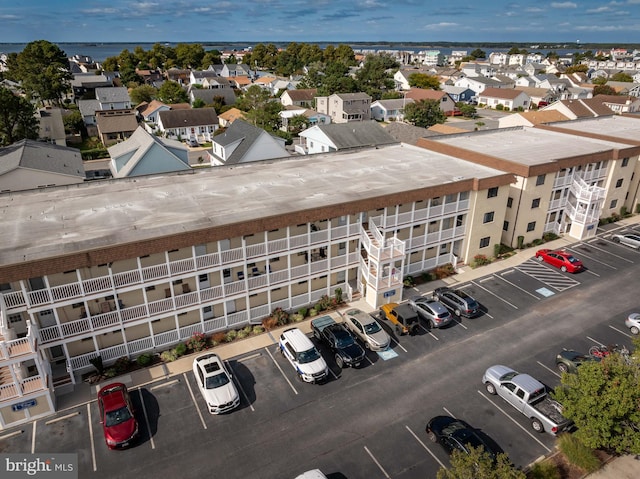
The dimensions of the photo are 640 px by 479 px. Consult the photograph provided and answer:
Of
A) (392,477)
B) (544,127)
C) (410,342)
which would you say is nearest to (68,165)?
(410,342)

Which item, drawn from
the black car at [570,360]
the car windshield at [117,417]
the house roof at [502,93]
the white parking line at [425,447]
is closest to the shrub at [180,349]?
the car windshield at [117,417]

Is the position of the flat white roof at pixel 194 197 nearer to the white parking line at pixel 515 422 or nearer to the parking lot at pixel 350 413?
the parking lot at pixel 350 413

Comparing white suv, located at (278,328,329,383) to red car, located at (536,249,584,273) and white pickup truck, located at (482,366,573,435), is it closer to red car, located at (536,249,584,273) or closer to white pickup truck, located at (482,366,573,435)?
white pickup truck, located at (482,366,573,435)

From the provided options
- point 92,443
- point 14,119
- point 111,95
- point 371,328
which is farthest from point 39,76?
point 371,328

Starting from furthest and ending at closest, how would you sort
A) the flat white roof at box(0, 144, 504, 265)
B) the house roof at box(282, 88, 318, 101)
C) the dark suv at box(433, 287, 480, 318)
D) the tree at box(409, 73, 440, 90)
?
the tree at box(409, 73, 440, 90), the house roof at box(282, 88, 318, 101), the dark suv at box(433, 287, 480, 318), the flat white roof at box(0, 144, 504, 265)

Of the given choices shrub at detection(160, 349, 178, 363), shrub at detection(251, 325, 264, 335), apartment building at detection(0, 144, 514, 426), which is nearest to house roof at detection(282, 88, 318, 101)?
apartment building at detection(0, 144, 514, 426)

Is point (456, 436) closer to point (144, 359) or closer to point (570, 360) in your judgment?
point (570, 360)

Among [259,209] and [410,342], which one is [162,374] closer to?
[259,209]
